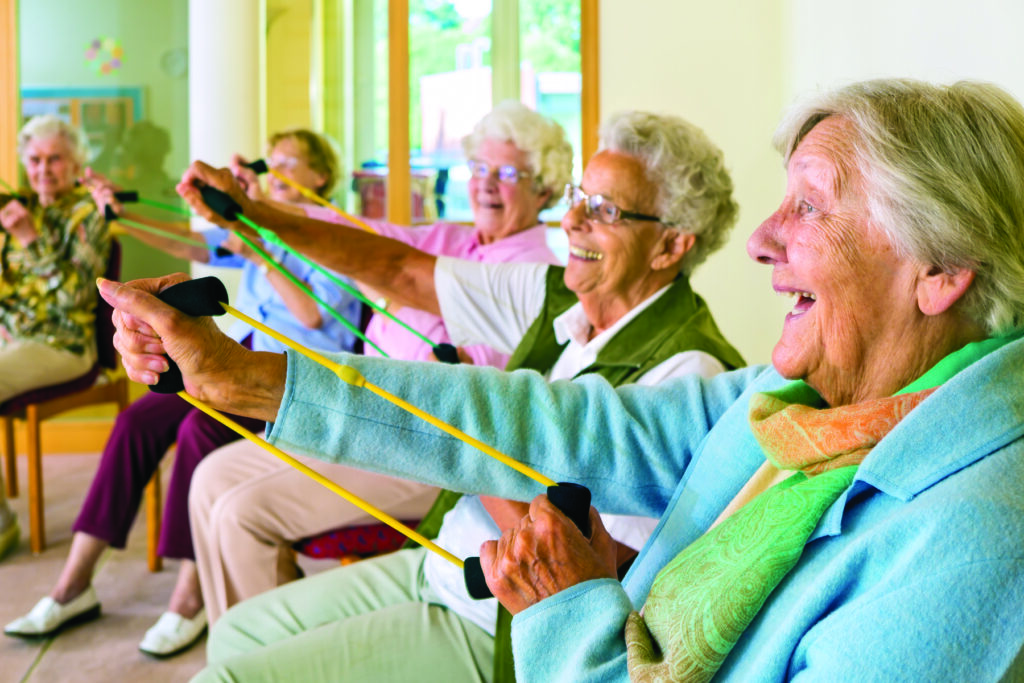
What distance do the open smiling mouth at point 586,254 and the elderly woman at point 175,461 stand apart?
3.98ft

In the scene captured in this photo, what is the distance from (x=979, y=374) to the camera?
850 millimetres

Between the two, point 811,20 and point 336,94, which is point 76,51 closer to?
point 336,94

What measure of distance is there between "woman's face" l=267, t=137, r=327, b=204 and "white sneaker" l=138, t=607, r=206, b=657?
1.40 meters

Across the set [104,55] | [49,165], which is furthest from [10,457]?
[104,55]

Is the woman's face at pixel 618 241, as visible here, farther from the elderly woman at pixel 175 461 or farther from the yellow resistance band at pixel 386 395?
the elderly woman at pixel 175 461

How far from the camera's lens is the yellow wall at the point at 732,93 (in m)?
3.62

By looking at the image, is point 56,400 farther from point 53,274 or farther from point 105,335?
point 53,274

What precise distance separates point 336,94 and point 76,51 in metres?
1.20

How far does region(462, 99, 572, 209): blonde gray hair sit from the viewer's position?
8.80 ft

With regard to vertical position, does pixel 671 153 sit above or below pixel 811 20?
below

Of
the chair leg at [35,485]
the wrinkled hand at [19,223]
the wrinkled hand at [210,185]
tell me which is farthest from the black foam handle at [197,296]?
the wrinkled hand at [19,223]

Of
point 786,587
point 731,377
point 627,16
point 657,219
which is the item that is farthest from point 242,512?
point 627,16

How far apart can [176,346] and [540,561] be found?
45 centimetres

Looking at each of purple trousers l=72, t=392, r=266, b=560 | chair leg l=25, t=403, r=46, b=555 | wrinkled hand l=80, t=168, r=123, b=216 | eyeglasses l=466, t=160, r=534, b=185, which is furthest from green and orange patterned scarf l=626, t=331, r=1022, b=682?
chair leg l=25, t=403, r=46, b=555
